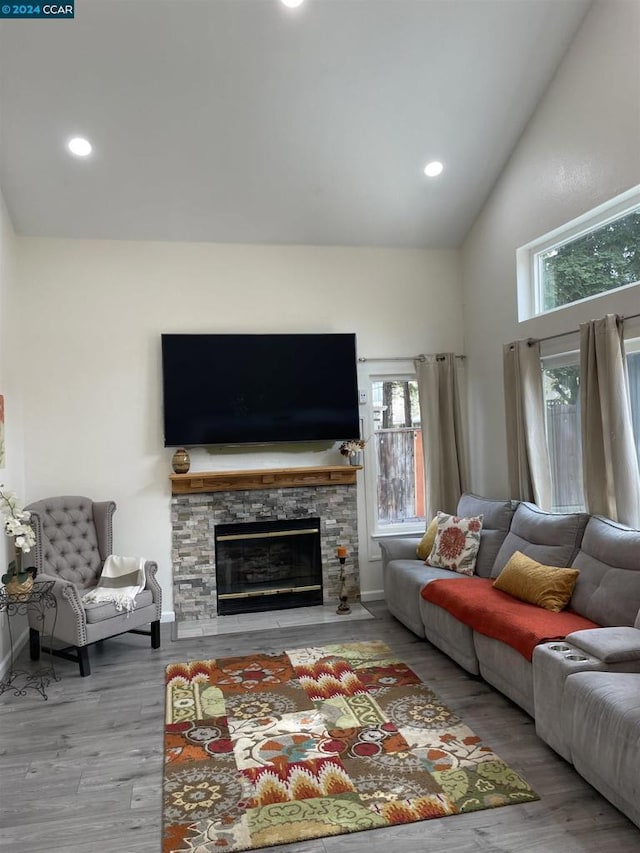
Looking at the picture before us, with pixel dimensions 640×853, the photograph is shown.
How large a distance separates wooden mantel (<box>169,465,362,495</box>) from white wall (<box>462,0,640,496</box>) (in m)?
1.30

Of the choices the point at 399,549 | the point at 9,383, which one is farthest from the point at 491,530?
the point at 9,383

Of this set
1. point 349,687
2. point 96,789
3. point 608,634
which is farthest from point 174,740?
point 608,634

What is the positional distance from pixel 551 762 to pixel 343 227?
4.28 m

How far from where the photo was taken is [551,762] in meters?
2.86

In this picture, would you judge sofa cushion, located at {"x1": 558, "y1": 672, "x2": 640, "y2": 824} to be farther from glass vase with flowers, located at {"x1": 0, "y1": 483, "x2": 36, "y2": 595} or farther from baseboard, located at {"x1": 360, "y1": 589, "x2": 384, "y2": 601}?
glass vase with flowers, located at {"x1": 0, "y1": 483, "x2": 36, "y2": 595}

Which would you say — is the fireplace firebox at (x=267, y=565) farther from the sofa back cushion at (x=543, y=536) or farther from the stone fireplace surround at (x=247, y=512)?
the sofa back cushion at (x=543, y=536)

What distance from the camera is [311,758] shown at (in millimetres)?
2951

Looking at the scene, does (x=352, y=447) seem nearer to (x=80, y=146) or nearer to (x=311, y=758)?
(x=311, y=758)

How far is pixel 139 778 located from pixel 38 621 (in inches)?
72.6

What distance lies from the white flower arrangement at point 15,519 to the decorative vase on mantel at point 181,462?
4.35 feet

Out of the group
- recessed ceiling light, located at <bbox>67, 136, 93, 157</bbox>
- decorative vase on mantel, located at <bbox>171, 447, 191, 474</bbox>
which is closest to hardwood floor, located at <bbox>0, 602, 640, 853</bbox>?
decorative vase on mantel, located at <bbox>171, 447, 191, 474</bbox>

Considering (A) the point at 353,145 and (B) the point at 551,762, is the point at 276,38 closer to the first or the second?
(A) the point at 353,145

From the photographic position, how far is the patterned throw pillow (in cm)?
465

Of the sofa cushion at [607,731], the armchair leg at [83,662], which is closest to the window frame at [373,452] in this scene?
the armchair leg at [83,662]
